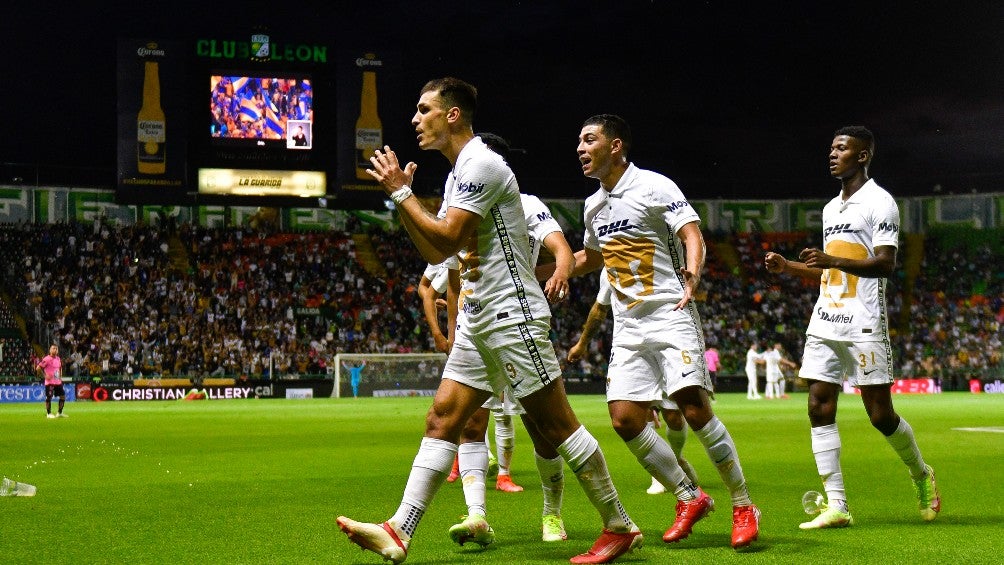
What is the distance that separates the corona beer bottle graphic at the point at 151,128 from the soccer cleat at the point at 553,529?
3600 centimetres

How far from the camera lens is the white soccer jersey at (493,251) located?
18.9ft

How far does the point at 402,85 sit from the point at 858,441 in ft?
95.2

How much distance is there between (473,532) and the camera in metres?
6.29

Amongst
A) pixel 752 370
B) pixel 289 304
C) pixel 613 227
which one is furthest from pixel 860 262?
pixel 289 304

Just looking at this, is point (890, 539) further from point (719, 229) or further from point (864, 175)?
point (719, 229)

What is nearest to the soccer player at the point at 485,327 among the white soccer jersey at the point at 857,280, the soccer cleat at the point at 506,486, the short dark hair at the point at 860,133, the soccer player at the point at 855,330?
the soccer player at the point at 855,330

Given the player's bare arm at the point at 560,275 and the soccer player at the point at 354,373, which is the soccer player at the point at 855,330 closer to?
the player's bare arm at the point at 560,275

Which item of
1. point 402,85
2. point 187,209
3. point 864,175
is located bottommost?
point 864,175

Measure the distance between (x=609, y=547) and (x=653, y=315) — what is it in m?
1.66

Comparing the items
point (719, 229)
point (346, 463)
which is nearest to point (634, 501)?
point (346, 463)

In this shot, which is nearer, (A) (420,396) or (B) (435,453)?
(B) (435,453)

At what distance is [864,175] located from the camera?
8.09 meters

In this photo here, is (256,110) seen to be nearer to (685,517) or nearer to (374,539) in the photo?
(685,517)

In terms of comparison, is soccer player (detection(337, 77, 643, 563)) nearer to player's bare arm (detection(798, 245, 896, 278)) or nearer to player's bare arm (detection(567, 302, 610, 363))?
player's bare arm (detection(798, 245, 896, 278))
